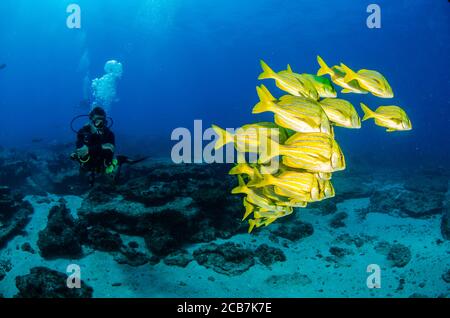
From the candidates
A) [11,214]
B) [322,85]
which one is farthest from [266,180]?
[11,214]

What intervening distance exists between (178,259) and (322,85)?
5.05 metres

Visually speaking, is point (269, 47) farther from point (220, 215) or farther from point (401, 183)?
point (220, 215)

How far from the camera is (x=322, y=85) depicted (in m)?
3.34

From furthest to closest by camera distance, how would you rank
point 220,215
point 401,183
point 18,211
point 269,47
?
1. point 269,47
2. point 401,183
3. point 18,211
4. point 220,215

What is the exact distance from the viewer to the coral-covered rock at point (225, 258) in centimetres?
667

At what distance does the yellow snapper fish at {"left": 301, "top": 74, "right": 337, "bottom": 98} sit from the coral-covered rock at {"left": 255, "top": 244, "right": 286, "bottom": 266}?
15.4 ft

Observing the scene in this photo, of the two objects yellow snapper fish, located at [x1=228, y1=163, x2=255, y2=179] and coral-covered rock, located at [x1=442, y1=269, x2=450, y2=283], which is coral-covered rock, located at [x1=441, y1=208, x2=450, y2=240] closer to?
coral-covered rock, located at [x1=442, y1=269, x2=450, y2=283]

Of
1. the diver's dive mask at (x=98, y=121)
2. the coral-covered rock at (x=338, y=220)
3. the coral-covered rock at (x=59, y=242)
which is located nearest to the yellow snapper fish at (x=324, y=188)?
the diver's dive mask at (x=98, y=121)

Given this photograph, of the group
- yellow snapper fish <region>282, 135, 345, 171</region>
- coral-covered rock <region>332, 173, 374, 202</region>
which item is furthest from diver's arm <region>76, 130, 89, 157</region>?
coral-covered rock <region>332, 173, 374, 202</region>

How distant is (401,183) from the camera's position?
14.4m

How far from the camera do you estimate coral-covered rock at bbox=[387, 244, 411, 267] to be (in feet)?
23.0
